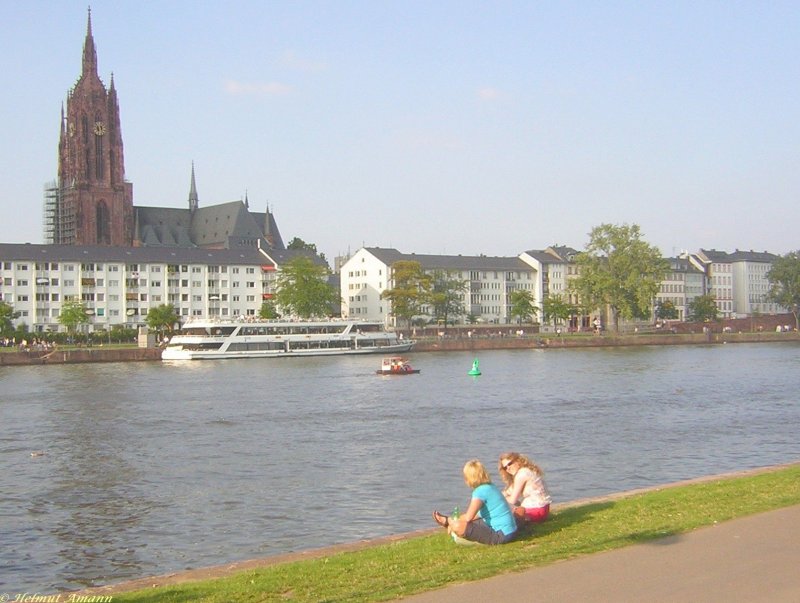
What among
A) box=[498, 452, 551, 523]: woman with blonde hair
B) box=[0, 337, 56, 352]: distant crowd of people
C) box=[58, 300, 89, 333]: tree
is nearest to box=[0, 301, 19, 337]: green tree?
box=[0, 337, 56, 352]: distant crowd of people

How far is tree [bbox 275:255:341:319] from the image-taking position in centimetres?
15200

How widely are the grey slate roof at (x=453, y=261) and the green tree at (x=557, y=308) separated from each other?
41.1ft

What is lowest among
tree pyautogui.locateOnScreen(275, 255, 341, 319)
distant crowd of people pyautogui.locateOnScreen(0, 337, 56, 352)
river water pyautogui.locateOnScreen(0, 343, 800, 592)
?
river water pyautogui.locateOnScreen(0, 343, 800, 592)

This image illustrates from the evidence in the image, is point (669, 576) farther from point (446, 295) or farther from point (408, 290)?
point (446, 295)

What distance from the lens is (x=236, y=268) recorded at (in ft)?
559

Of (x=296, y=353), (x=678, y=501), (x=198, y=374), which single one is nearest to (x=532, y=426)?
(x=678, y=501)

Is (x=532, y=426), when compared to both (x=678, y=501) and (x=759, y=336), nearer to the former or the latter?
(x=678, y=501)

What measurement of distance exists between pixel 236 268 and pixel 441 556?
15952 centimetres

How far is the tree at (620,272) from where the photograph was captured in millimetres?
144875

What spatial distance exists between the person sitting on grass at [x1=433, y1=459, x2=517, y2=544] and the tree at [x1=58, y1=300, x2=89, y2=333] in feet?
436

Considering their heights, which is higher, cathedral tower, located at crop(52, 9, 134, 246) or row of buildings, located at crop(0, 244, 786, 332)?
cathedral tower, located at crop(52, 9, 134, 246)

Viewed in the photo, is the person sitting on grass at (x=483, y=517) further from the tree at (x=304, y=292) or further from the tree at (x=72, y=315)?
the tree at (x=304, y=292)

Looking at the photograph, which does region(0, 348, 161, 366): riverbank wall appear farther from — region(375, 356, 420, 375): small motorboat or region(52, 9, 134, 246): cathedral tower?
region(52, 9, 134, 246): cathedral tower

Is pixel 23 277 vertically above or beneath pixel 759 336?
above
